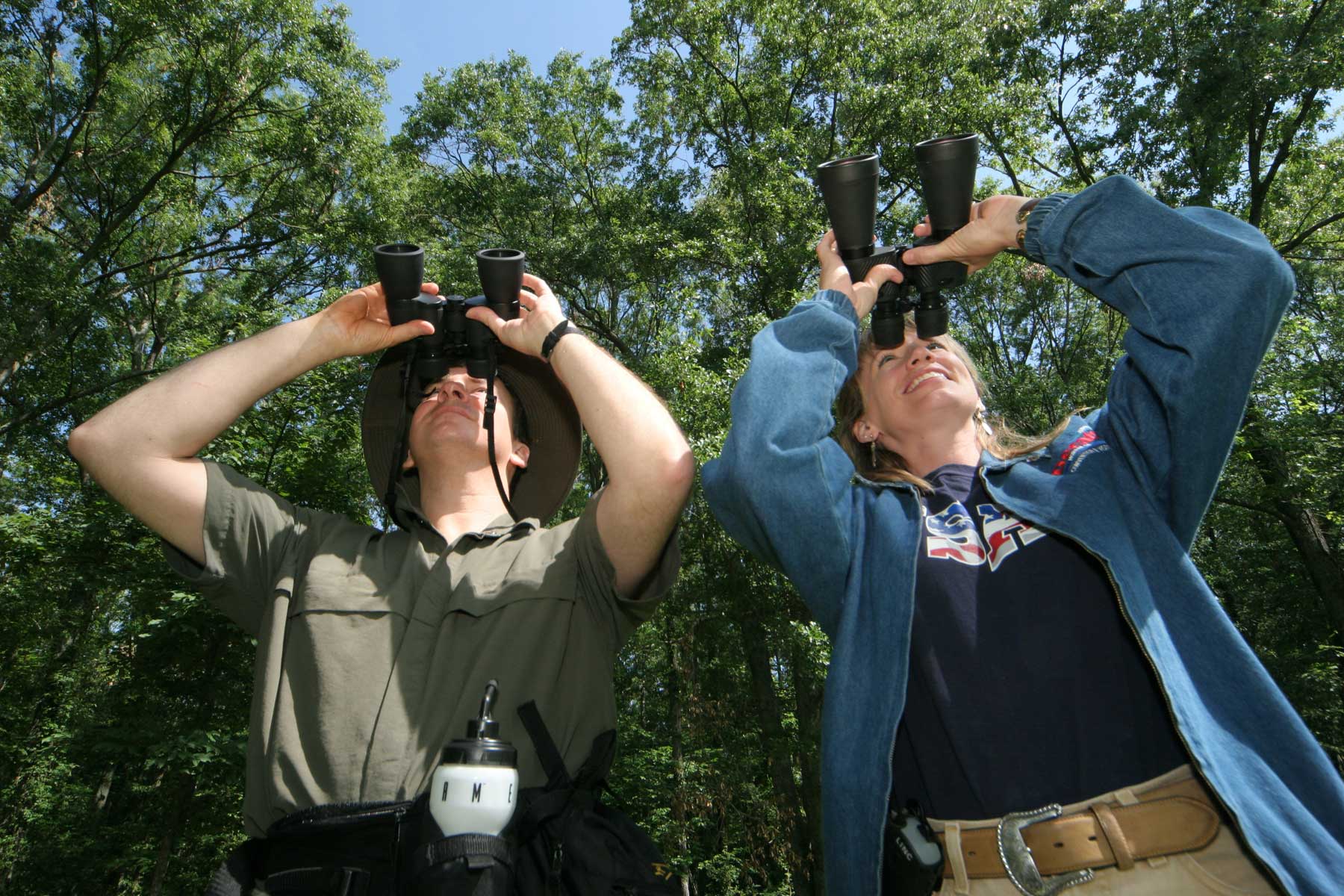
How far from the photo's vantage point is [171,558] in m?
2.01

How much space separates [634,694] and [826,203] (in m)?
10.4

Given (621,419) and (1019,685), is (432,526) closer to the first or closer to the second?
(621,419)

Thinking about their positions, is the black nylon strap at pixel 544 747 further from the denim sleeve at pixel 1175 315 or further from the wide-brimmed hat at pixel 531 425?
the denim sleeve at pixel 1175 315

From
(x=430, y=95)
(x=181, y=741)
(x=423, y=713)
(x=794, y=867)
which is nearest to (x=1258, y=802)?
(x=423, y=713)

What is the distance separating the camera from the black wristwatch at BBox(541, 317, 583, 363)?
2.19 m

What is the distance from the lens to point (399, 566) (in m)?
2.09

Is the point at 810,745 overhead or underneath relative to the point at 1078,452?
overhead

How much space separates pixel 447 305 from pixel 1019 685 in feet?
5.58

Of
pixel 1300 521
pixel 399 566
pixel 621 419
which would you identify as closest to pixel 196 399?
pixel 399 566

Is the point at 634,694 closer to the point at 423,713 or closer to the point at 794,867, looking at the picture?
the point at 794,867

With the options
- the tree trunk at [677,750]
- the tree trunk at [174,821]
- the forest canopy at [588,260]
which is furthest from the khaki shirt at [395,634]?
the tree trunk at [677,750]

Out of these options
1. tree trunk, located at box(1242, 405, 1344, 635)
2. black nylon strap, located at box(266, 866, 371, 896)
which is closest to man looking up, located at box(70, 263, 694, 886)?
black nylon strap, located at box(266, 866, 371, 896)

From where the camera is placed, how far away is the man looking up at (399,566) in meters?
1.74

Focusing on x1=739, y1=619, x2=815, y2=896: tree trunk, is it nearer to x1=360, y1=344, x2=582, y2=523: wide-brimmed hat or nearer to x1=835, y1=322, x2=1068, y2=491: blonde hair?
x1=360, y1=344, x2=582, y2=523: wide-brimmed hat
